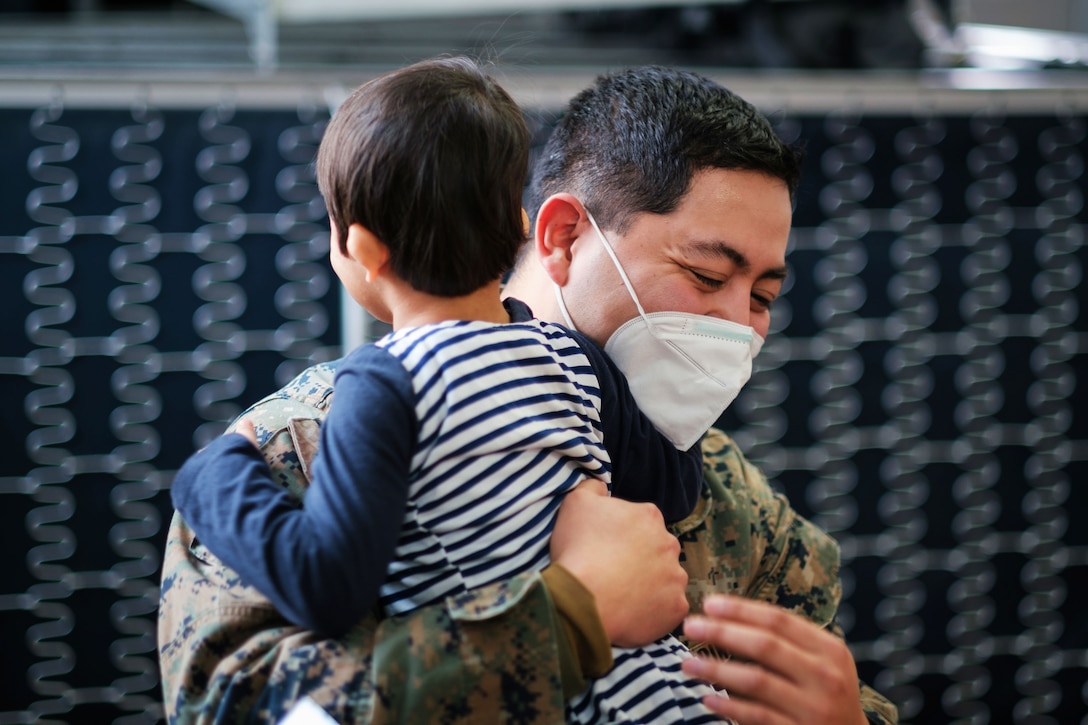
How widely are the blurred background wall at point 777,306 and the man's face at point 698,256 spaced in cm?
87

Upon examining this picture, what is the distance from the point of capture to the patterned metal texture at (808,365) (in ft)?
6.44

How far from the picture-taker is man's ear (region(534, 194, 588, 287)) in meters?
1.22

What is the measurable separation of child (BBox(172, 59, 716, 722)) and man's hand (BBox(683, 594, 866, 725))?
0.14 ft

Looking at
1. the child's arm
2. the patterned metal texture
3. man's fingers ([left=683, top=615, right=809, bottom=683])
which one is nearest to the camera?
the child's arm

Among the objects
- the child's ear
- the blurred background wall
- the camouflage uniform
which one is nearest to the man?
the camouflage uniform

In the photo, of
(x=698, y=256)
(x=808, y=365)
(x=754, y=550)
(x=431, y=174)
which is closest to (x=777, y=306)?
(x=808, y=365)

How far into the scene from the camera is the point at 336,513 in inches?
31.2

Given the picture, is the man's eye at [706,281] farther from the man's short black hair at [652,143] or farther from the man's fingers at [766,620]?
the man's fingers at [766,620]

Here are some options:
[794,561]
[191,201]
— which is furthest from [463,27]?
[794,561]

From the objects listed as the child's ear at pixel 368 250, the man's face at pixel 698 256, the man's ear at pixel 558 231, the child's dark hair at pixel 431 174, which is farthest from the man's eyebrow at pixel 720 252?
the child's ear at pixel 368 250

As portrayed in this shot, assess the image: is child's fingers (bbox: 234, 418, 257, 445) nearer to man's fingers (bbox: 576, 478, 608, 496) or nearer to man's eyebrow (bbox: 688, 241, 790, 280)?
man's fingers (bbox: 576, 478, 608, 496)

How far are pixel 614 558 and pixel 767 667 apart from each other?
0.19 meters

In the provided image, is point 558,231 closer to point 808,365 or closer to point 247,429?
point 247,429

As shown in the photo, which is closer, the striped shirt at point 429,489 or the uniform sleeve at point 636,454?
the striped shirt at point 429,489
